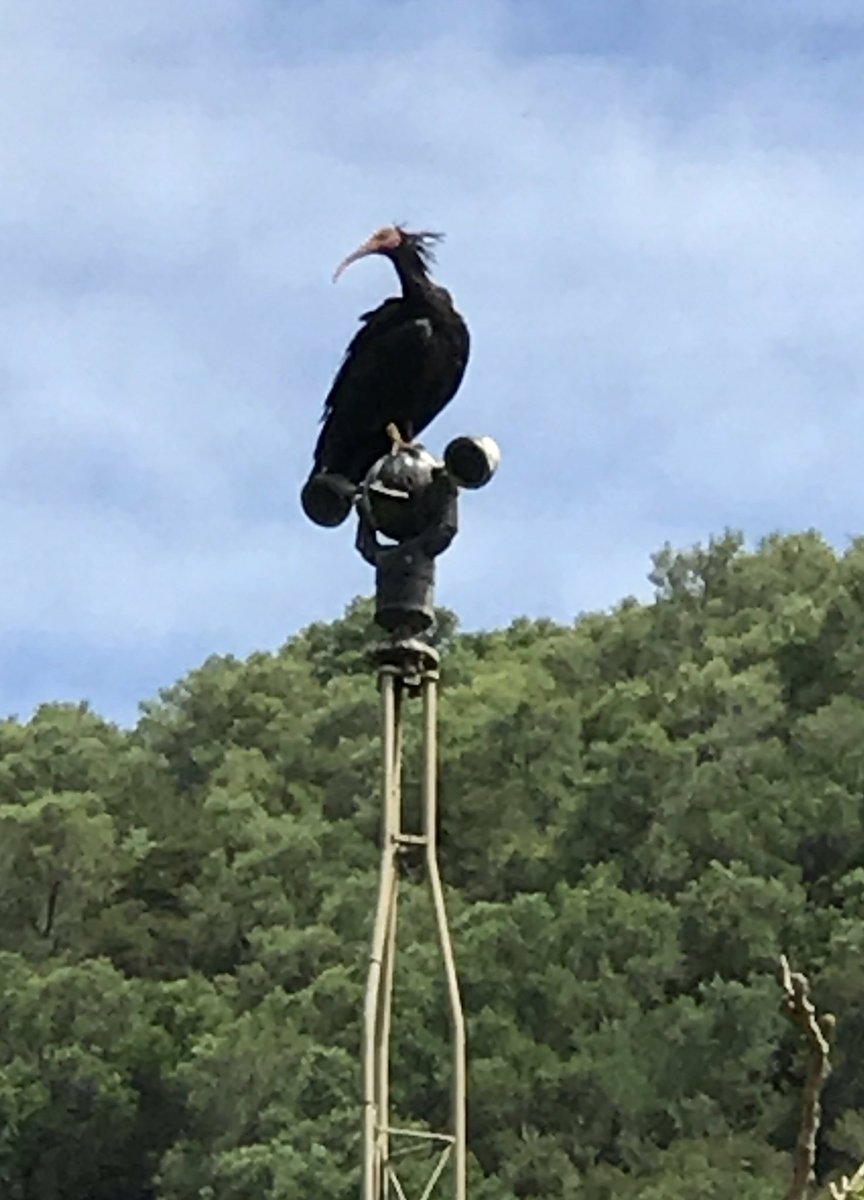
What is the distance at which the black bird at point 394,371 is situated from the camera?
3.69 metres

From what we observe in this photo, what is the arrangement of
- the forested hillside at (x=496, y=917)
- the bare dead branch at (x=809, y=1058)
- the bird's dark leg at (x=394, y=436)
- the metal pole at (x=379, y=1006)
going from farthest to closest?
the forested hillside at (x=496, y=917)
the bird's dark leg at (x=394, y=436)
the metal pole at (x=379, y=1006)
the bare dead branch at (x=809, y=1058)

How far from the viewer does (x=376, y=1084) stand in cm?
309

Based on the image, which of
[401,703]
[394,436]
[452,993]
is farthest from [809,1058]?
[394,436]

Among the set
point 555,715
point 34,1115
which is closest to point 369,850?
point 555,715

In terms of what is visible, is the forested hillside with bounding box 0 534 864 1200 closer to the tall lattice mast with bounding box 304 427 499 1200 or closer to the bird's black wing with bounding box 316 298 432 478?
the bird's black wing with bounding box 316 298 432 478

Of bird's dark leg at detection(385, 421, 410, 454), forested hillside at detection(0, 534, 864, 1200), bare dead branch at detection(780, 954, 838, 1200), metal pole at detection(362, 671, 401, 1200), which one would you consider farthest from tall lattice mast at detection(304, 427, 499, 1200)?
forested hillside at detection(0, 534, 864, 1200)

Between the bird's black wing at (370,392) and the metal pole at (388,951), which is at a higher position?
the bird's black wing at (370,392)

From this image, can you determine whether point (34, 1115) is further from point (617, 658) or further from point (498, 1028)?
point (617, 658)

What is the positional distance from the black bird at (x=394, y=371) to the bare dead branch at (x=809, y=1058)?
110 centimetres

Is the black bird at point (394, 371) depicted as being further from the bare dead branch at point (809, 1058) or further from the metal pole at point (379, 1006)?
the bare dead branch at point (809, 1058)

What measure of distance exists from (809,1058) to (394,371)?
131 cm

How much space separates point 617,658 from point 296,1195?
394 inches

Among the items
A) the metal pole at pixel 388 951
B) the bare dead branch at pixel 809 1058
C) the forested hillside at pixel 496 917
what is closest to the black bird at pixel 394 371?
the metal pole at pixel 388 951

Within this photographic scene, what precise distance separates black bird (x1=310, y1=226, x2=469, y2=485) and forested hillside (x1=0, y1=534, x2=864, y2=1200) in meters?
14.5
